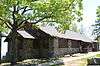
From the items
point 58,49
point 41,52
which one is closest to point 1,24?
point 41,52

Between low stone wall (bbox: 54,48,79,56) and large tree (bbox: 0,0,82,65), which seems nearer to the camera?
large tree (bbox: 0,0,82,65)

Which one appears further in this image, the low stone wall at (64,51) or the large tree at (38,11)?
the low stone wall at (64,51)

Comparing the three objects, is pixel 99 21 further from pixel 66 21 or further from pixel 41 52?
pixel 66 21

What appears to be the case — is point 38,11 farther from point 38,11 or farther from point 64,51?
point 64,51

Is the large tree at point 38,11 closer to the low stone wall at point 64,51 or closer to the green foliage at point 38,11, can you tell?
the green foliage at point 38,11

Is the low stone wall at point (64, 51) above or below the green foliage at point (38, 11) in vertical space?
below

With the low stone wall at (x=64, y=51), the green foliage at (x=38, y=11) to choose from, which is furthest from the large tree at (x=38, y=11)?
the low stone wall at (x=64, y=51)

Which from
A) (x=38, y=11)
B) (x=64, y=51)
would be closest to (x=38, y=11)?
(x=38, y=11)

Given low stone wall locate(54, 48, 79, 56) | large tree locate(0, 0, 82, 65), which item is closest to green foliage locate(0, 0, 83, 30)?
large tree locate(0, 0, 82, 65)

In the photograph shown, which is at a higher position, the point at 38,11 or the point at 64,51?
the point at 38,11

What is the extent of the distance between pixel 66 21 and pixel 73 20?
149cm

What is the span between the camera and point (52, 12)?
3045 cm

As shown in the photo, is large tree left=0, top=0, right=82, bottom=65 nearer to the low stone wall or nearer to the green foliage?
the green foliage

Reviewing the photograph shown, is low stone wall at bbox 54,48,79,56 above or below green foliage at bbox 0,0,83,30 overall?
below
